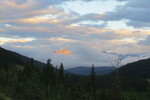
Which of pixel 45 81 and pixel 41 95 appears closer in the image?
pixel 41 95

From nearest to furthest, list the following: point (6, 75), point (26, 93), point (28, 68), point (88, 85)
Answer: point (26, 93), point (88, 85), point (28, 68), point (6, 75)

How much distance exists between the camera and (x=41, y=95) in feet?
389

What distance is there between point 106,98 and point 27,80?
116ft

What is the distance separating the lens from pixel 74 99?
5037 inches

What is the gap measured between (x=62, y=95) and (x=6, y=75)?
43996mm

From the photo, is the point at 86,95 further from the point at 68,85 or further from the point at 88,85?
the point at 68,85

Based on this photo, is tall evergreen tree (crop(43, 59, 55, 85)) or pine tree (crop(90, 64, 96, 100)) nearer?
pine tree (crop(90, 64, 96, 100))

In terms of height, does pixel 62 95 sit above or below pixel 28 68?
below

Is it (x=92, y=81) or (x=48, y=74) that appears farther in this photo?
(x=48, y=74)

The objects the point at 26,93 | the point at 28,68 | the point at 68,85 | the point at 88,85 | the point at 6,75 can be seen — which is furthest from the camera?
the point at 6,75

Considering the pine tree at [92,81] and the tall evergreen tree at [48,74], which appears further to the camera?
the tall evergreen tree at [48,74]

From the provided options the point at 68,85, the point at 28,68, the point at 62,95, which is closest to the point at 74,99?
the point at 62,95

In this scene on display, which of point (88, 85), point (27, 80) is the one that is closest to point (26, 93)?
point (27, 80)

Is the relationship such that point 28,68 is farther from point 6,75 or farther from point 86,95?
point 86,95
